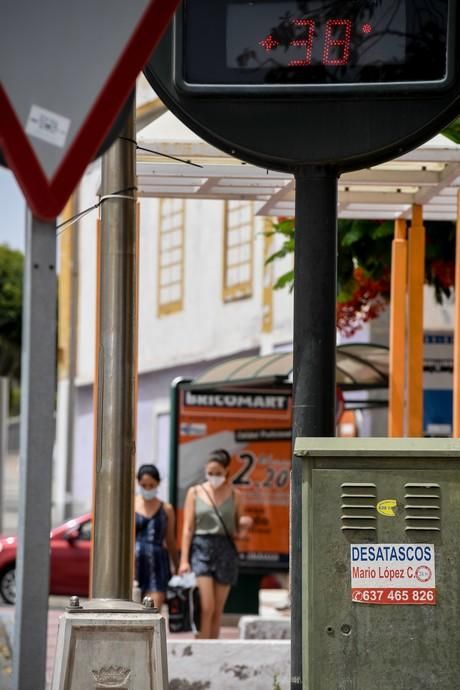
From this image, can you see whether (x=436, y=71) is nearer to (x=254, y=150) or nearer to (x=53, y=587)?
(x=254, y=150)

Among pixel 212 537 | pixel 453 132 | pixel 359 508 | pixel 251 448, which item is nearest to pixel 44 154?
pixel 359 508

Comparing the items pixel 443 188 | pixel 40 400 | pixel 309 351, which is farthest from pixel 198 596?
pixel 40 400

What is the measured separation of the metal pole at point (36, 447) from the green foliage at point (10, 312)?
71.0 m

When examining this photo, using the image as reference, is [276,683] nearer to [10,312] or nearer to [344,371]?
[344,371]

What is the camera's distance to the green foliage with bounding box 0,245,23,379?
7656 cm

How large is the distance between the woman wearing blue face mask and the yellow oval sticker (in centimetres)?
900

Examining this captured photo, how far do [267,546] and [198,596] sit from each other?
3.72m

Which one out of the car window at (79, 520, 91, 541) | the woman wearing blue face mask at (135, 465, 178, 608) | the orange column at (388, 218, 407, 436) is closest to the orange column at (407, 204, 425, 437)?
the orange column at (388, 218, 407, 436)

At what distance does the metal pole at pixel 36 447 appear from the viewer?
4.38 m

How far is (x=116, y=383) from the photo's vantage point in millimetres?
7633

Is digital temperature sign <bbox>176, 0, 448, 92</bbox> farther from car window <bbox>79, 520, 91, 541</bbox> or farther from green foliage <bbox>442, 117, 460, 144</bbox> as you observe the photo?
car window <bbox>79, 520, 91, 541</bbox>

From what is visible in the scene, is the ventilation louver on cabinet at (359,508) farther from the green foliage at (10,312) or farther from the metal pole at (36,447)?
the green foliage at (10,312)

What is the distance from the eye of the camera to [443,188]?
1140 centimetres

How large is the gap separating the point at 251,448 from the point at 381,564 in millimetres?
12532
